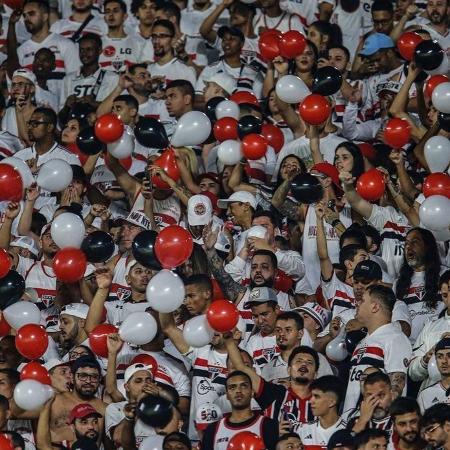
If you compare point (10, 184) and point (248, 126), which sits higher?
point (248, 126)

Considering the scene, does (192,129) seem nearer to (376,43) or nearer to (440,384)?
(376,43)

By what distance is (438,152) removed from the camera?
11305mm

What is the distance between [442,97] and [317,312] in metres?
1.65

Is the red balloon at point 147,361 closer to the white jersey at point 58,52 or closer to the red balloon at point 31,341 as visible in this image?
the red balloon at point 31,341

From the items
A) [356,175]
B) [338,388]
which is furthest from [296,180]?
[338,388]

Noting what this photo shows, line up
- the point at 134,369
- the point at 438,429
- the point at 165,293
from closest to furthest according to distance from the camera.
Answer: the point at 438,429
the point at 134,369
the point at 165,293

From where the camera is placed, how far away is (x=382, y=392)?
951cm

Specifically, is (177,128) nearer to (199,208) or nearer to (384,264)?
(199,208)

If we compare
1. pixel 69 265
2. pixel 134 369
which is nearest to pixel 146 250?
pixel 69 265

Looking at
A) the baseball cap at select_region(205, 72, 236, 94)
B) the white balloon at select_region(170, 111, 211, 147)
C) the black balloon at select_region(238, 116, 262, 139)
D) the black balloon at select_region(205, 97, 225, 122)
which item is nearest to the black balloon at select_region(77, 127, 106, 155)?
the white balloon at select_region(170, 111, 211, 147)

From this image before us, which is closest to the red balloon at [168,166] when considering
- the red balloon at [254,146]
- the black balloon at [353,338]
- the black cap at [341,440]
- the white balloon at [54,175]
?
the red balloon at [254,146]

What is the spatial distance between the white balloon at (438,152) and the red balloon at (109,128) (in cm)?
194

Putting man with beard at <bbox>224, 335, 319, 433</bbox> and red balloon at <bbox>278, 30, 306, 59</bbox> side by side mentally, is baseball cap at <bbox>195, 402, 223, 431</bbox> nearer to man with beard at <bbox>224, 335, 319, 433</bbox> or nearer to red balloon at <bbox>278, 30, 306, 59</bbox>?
man with beard at <bbox>224, 335, 319, 433</bbox>

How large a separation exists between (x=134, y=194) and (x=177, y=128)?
0.52m
